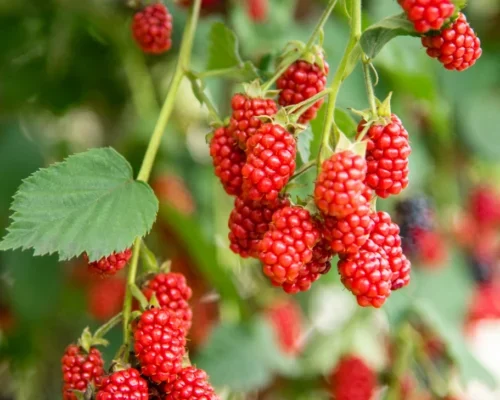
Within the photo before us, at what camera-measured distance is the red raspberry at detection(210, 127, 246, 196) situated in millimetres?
854

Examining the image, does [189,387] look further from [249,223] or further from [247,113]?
[247,113]

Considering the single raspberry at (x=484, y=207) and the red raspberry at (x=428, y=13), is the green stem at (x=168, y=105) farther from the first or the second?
the single raspberry at (x=484, y=207)

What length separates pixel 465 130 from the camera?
2.13 m

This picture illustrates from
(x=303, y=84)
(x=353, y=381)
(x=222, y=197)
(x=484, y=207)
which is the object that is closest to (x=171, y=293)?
(x=303, y=84)

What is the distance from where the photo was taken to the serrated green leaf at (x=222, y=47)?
Result: 1096 millimetres

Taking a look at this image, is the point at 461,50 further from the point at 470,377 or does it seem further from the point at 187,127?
the point at 187,127

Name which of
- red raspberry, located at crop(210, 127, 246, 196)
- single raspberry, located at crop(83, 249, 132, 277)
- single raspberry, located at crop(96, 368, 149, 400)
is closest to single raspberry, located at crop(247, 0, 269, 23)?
red raspberry, located at crop(210, 127, 246, 196)

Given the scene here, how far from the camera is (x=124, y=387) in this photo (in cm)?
75

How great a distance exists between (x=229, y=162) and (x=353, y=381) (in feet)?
2.92

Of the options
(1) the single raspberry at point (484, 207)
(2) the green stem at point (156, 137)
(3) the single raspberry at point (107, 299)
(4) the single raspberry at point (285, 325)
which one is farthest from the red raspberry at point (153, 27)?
(1) the single raspberry at point (484, 207)

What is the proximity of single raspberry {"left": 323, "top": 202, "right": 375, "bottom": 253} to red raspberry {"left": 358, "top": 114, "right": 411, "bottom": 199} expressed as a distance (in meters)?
0.04

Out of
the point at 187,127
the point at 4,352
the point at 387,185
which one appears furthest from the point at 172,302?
the point at 187,127

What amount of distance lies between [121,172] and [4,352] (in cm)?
95

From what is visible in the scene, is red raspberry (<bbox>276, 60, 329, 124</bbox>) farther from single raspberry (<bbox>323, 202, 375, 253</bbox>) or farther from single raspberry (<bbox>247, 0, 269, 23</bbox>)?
single raspberry (<bbox>247, 0, 269, 23</bbox>)
